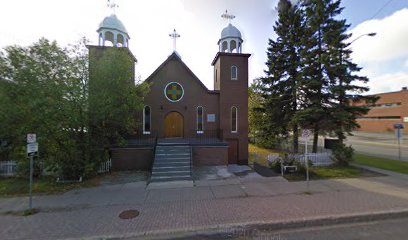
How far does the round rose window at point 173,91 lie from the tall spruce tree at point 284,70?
8.03 meters

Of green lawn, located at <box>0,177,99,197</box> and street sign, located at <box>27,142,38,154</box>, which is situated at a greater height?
street sign, located at <box>27,142,38,154</box>

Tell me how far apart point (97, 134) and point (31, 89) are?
10.4ft

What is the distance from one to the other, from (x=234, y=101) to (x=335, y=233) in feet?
35.4

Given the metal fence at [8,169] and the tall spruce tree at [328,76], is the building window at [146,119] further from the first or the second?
the tall spruce tree at [328,76]

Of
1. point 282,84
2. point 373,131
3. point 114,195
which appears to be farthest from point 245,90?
point 373,131

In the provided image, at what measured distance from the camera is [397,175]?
9250 millimetres

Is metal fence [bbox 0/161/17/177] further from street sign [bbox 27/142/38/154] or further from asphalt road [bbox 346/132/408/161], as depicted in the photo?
asphalt road [bbox 346/132/408/161]

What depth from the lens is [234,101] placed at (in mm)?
14344

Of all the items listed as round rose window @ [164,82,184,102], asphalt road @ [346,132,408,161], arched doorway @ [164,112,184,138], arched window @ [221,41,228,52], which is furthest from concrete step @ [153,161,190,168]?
asphalt road @ [346,132,408,161]

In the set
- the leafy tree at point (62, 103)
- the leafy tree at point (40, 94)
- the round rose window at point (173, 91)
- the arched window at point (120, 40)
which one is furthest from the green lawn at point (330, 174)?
the arched window at point (120, 40)

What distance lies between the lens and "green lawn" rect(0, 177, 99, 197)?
7527 mm

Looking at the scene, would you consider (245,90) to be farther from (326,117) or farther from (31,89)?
(31,89)

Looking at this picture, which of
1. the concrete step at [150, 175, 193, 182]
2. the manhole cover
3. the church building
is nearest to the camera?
the manhole cover

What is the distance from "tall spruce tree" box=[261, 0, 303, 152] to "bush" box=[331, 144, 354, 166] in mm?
3707
